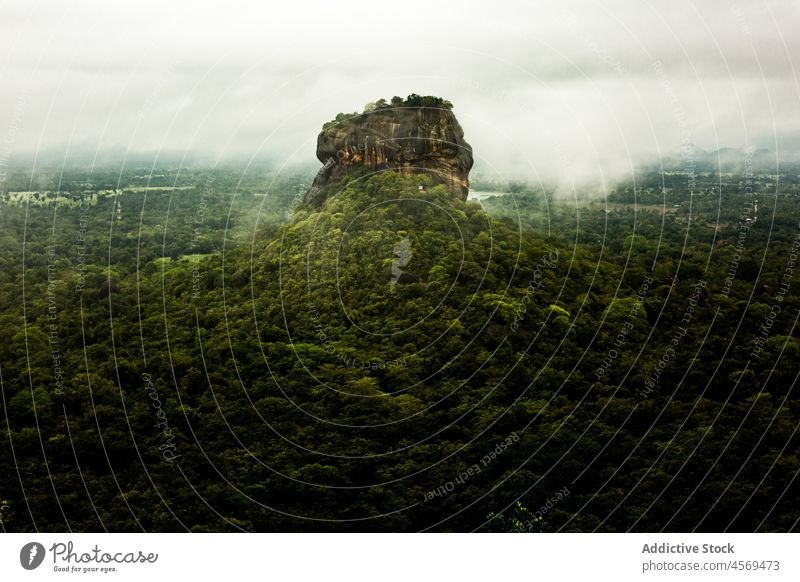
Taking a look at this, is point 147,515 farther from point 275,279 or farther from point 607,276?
point 607,276
